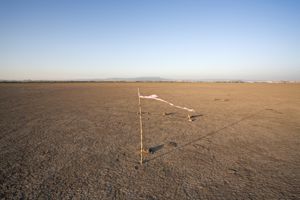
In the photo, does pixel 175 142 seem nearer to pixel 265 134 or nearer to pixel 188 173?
pixel 188 173

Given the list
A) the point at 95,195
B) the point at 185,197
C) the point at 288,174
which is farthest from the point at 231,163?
the point at 95,195

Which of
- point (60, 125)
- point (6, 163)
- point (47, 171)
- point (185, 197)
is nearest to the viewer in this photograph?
point (185, 197)

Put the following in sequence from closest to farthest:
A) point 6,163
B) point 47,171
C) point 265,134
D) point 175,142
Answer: point 47,171, point 6,163, point 175,142, point 265,134

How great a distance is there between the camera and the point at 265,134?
9.18 meters

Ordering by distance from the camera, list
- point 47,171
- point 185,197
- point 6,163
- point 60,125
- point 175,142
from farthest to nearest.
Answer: point 60,125 < point 175,142 < point 6,163 < point 47,171 < point 185,197

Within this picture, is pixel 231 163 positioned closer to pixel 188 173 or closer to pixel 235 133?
pixel 188 173

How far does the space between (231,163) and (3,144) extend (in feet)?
21.6

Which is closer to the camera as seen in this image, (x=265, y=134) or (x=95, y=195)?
(x=95, y=195)

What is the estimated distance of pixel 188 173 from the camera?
541cm

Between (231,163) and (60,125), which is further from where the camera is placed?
(60,125)

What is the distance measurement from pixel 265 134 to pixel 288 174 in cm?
398

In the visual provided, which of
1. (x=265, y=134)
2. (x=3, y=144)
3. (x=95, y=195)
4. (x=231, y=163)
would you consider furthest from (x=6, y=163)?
(x=265, y=134)

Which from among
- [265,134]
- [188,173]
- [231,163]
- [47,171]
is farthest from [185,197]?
[265,134]

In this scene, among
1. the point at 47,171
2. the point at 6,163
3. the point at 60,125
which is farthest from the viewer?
the point at 60,125
